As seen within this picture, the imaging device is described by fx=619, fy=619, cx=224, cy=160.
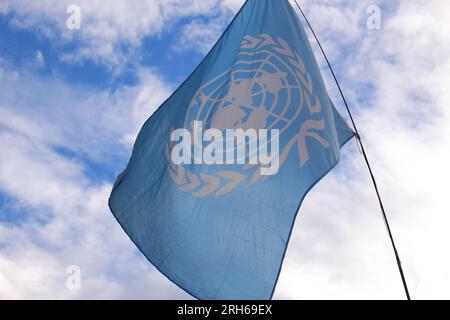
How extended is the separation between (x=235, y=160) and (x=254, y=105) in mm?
957

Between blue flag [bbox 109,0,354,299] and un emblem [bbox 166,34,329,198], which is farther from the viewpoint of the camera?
un emblem [bbox 166,34,329,198]

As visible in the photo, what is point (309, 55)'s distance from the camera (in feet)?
34.5

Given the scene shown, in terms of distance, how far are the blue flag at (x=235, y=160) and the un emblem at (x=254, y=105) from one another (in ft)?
0.06

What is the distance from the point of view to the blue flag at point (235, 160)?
8758 mm

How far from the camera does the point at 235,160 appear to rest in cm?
941

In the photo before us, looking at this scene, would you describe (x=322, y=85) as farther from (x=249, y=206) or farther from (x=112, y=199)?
(x=112, y=199)

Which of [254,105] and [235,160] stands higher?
[254,105]

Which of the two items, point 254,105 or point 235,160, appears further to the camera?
point 254,105

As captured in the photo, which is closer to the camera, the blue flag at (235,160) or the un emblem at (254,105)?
the blue flag at (235,160)

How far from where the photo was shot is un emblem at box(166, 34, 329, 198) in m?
9.28

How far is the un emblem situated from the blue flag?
2 cm

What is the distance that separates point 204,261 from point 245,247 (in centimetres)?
64

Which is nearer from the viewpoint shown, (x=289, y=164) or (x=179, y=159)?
(x=289, y=164)
